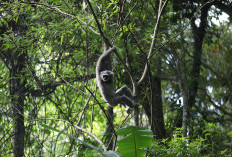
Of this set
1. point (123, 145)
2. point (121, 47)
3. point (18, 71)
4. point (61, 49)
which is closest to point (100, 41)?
point (121, 47)

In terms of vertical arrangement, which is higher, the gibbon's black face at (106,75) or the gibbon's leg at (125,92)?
the gibbon's black face at (106,75)

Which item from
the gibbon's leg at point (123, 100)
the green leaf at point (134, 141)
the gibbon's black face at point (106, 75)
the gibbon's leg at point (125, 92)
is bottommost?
the green leaf at point (134, 141)

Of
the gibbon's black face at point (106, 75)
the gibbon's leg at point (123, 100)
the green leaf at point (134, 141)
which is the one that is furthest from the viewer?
the gibbon's leg at point (123, 100)

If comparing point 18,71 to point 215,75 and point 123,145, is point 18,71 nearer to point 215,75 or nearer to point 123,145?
point 123,145

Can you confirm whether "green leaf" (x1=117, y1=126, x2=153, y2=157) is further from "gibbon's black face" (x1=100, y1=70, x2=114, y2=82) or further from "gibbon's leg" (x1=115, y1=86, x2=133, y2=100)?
"gibbon's leg" (x1=115, y1=86, x2=133, y2=100)

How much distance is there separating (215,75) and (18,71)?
7619mm

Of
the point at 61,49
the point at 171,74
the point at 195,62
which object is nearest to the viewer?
the point at 61,49

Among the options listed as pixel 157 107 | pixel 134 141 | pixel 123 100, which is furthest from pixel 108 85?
pixel 157 107

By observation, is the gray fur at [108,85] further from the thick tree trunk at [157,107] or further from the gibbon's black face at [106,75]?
the thick tree trunk at [157,107]

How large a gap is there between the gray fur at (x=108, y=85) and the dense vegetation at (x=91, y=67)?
25cm

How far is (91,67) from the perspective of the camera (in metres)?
6.99

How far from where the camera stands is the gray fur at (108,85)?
4.44m

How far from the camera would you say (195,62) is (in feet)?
24.8

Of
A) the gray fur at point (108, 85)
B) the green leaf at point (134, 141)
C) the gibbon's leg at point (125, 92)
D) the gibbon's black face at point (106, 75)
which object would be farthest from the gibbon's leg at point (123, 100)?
the green leaf at point (134, 141)
